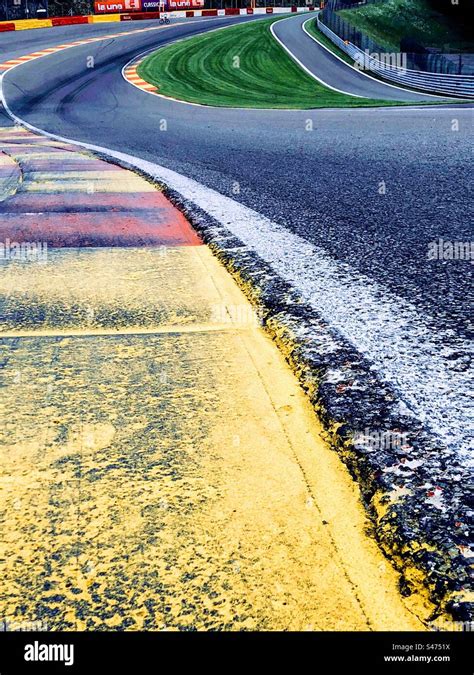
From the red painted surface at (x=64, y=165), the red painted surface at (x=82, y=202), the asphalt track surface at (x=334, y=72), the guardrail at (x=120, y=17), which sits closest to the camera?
the red painted surface at (x=82, y=202)

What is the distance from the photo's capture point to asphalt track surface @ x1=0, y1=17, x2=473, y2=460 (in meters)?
2.21

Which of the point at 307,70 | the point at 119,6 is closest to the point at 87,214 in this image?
the point at 307,70

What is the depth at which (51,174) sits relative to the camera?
5.33 m

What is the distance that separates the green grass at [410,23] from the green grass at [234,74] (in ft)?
20.7

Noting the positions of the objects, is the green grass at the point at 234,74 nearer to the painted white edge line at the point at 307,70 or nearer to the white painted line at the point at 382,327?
the painted white edge line at the point at 307,70

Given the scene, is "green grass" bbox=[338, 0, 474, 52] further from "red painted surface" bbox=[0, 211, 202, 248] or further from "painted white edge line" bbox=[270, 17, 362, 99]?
"red painted surface" bbox=[0, 211, 202, 248]

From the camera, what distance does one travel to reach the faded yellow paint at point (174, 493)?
2.85ft

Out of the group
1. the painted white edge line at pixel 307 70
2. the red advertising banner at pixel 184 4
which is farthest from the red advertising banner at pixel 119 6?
the painted white edge line at pixel 307 70

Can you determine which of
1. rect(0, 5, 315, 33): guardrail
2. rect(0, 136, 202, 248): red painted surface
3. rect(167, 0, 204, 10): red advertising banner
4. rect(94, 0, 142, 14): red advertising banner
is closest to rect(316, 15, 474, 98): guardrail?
rect(0, 5, 315, 33): guardrail

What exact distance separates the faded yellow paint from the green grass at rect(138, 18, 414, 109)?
15975mm

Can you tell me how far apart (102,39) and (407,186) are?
106 ft

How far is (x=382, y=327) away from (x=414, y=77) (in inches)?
1082

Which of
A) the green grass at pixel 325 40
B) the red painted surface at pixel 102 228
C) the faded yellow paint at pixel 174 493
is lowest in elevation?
the faded yellow paint at pixel 174 493
